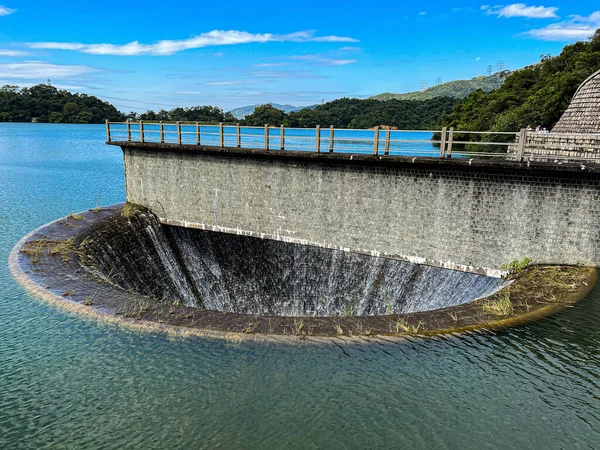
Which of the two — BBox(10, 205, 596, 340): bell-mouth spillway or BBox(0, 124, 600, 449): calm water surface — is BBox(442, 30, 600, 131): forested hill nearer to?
BBox(10, 205, 596, 340): bell-mouth spillway

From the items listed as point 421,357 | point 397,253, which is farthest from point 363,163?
point 421,357

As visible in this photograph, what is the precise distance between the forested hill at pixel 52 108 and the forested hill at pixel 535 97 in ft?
395

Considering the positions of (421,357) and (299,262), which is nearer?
(421,357)

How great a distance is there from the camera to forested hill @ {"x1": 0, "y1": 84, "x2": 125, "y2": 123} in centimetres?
14800

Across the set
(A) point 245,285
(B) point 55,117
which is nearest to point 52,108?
(B) point 55,117

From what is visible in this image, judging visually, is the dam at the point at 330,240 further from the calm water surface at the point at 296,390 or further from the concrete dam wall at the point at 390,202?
the calm water surface at the point at 296,390

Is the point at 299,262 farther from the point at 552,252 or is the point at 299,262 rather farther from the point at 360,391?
the point at 360,391

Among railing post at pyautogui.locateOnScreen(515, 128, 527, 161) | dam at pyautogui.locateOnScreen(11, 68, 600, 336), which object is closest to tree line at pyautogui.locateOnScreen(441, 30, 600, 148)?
dam at pyautogui.locateOnScreen(11, 68, 600, 336)

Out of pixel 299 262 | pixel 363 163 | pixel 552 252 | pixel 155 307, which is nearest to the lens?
pixel 155 307

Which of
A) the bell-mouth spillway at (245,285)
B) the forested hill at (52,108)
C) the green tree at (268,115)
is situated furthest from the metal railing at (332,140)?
the forested hill at (52,108)

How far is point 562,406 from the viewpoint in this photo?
7.58m

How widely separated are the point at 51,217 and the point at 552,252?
84.7ft

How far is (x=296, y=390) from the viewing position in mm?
7988

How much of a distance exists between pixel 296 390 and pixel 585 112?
23131 mm
